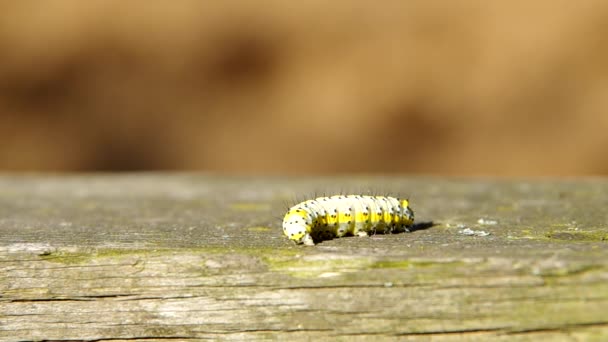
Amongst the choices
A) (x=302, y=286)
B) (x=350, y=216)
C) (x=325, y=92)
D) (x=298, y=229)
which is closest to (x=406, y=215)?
(x=350, y=216)

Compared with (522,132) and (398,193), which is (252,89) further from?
(398,193)

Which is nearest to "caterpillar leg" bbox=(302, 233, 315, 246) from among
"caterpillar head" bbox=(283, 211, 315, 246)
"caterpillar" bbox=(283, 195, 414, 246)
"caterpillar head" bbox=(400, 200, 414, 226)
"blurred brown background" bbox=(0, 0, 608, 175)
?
"caterpillar head" bbox=(283, 211, 315, 246)

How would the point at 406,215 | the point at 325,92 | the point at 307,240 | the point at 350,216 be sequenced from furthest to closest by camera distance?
the point at 325,92 < the point at 406,215 < the point at 350,216 < the point at 307,240

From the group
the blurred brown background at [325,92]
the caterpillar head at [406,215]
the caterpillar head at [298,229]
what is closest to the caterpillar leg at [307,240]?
the caterpillar head at [298,229]

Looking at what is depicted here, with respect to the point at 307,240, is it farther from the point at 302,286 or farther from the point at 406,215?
the point at 406,215

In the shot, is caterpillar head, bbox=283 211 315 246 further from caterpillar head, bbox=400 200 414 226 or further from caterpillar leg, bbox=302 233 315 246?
caterpillar head, bbox=400 200 414 226

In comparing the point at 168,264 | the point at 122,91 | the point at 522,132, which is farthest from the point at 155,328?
the point at 122,91

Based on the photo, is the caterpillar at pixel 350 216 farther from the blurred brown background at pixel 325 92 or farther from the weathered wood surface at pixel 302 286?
the blurred brown background at pixel 325 92
